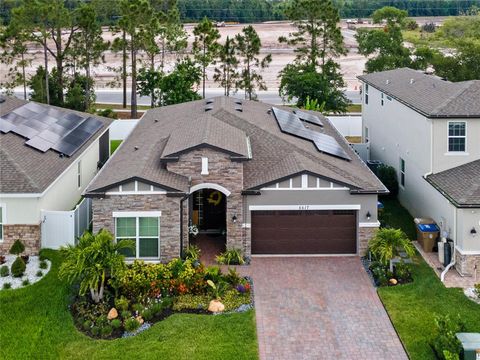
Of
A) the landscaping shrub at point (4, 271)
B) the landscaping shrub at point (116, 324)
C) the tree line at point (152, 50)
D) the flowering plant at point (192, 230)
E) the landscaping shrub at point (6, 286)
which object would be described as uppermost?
the tree line at point (152, 50)

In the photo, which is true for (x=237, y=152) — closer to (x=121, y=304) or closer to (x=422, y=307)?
(x=121, y=304)

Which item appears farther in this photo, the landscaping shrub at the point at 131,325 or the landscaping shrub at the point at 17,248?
the landscaping shrub at the point at 17,248

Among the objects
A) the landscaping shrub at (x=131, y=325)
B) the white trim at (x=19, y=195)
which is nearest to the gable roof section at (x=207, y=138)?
the white trim at (x=19, y=195)

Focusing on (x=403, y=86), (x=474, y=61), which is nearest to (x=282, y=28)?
(x=474, y=61)

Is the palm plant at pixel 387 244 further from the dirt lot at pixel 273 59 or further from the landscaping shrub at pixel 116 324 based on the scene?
the dirt lot at pixel 273 59

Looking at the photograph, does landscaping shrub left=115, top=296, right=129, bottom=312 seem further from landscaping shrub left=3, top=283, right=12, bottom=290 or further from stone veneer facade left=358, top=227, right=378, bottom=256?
stone veneer facade left=358, top=227, right=378, bottom=256
